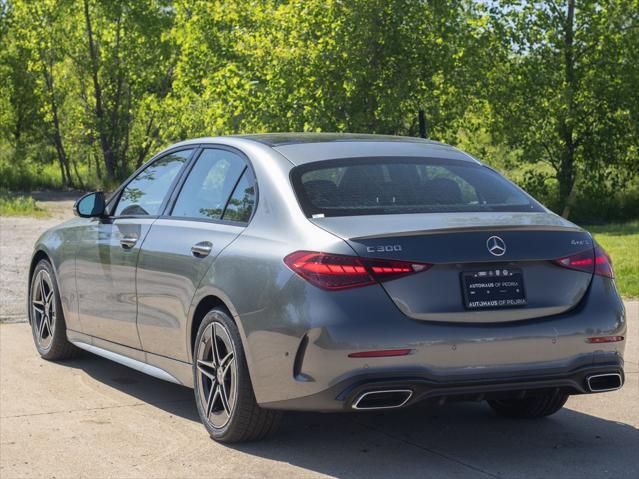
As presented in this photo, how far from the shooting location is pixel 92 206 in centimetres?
746

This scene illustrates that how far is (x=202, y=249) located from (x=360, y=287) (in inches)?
50.0

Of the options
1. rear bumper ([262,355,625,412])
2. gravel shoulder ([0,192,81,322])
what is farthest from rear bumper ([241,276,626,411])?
gravel shoulder ([0,192,81,322])

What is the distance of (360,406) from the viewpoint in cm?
505

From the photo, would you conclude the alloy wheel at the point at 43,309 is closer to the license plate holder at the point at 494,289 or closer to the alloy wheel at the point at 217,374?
the alloy wheel at the point at 217,374

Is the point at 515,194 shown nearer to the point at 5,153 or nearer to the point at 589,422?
the point at 589,422

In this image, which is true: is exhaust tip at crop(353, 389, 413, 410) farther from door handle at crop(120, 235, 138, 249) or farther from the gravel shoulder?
the gravel shoulder

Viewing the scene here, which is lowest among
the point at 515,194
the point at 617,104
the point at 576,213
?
the point at 576,213

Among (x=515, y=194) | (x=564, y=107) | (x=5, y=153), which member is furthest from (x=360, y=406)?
(x=5, y=153)

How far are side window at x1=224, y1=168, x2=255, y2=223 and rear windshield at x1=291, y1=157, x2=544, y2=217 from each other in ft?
0.97

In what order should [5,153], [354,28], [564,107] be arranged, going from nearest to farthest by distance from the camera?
[354,28]
[564,107]
[5,153]

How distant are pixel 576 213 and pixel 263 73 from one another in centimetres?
930

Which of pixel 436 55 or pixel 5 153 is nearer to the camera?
pixel 436 55

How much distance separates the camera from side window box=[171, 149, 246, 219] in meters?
6.21

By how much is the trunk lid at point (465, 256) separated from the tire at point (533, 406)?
1058mm
